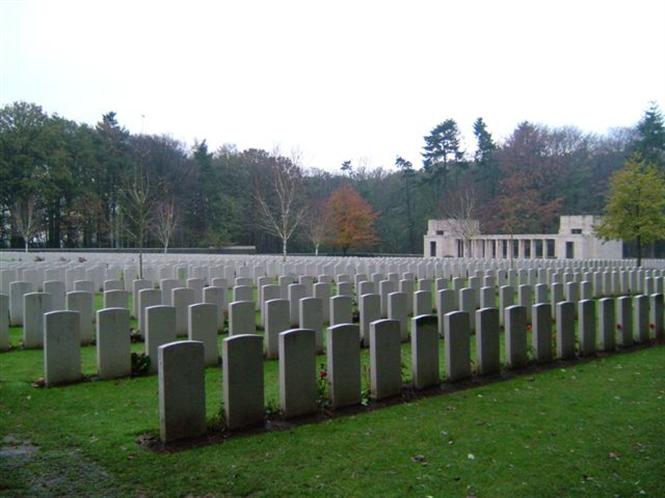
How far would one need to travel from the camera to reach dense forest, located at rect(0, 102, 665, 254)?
50.2 meters

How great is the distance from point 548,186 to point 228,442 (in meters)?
57.5

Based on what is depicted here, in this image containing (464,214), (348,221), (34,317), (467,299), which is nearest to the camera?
(34,317)

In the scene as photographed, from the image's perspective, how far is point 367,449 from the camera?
5.06 metres

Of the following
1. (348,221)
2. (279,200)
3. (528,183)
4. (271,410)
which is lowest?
(271,410)

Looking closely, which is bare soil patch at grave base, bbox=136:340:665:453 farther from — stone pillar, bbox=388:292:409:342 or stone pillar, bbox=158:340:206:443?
stone pillar, bbox=388:292:409:342

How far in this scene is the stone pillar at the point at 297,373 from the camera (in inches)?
234

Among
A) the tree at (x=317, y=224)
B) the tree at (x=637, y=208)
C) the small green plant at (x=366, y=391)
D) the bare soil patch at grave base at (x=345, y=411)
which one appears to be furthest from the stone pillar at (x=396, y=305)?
the tree at (x=317, y=224)

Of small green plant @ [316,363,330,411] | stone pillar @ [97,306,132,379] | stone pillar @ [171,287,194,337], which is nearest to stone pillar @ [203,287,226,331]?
stone pillar @ [171,287,194,337]

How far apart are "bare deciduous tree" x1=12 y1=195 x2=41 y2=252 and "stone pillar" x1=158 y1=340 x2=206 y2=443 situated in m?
43.8

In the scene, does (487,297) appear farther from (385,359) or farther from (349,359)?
(349,359)

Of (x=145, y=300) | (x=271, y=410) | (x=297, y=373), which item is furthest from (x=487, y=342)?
(x=145, y=300)

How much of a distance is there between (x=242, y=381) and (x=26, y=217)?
158 feet

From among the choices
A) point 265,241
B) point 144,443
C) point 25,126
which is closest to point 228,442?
point 144,443

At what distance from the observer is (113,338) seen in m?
7.45
